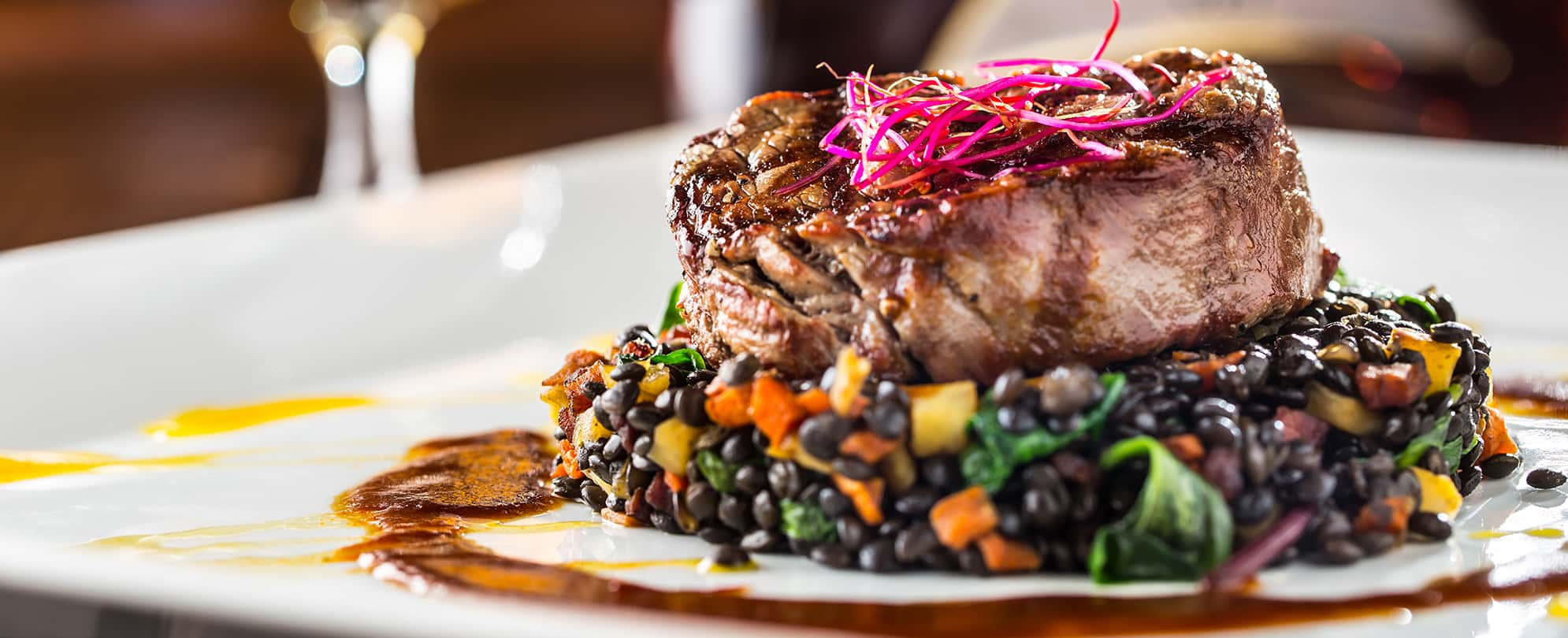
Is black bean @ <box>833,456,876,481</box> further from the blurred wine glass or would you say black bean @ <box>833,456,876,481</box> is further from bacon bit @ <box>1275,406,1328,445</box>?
the blurred wine glass

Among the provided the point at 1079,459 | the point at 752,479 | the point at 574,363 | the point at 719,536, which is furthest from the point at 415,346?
the point at 1079,459

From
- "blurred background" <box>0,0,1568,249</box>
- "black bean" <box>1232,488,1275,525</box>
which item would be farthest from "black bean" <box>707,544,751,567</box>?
"blurred background" <box>0,0,1568,249</box>

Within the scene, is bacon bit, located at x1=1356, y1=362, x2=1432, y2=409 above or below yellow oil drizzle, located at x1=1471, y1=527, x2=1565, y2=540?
above

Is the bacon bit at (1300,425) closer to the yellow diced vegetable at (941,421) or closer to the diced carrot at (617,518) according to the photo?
the yellow diced vegetable at (941,421)

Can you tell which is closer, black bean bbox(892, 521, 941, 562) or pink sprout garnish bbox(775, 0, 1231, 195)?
black bean bbox(892, 521, 941, 562)

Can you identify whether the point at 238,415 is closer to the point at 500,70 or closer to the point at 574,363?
the point at 574,363

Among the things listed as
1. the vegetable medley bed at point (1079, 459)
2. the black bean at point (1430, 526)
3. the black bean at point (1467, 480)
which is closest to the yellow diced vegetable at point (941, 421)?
the vegetable medley bed at point (1079, 459)
